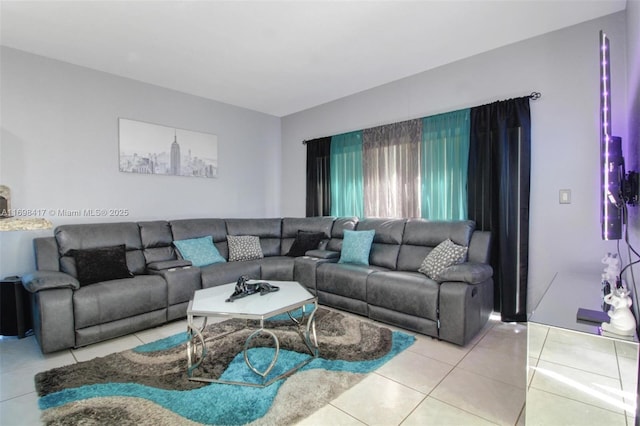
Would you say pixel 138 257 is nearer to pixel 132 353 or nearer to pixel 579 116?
pixel 132 353

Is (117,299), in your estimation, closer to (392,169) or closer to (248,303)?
(248,303)

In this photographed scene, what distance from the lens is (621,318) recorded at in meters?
1.51

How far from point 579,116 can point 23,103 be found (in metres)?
5.19

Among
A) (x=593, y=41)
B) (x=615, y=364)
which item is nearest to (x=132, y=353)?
(x=615, y=364)

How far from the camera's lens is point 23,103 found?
3.08 metres

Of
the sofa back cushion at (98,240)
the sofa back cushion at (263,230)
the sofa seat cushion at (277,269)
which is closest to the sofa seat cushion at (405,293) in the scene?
the sofa seat cushion at (277,269)

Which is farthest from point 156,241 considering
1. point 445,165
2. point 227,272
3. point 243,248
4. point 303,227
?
point 445,165

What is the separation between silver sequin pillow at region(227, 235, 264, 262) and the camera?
403cm

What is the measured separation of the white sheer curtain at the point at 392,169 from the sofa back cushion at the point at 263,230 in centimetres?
137

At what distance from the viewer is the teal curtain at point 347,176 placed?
14.3 feet

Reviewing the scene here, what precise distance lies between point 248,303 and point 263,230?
2368mm

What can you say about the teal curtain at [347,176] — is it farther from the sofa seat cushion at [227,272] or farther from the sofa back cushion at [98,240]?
the sofa back cushion at [98,240]

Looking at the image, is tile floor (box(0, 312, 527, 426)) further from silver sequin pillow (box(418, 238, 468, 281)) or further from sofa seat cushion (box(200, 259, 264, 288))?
sofa seat cushion (box(200, 259, 264, 288))

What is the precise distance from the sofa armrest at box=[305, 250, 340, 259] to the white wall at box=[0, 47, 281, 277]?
157 cm
